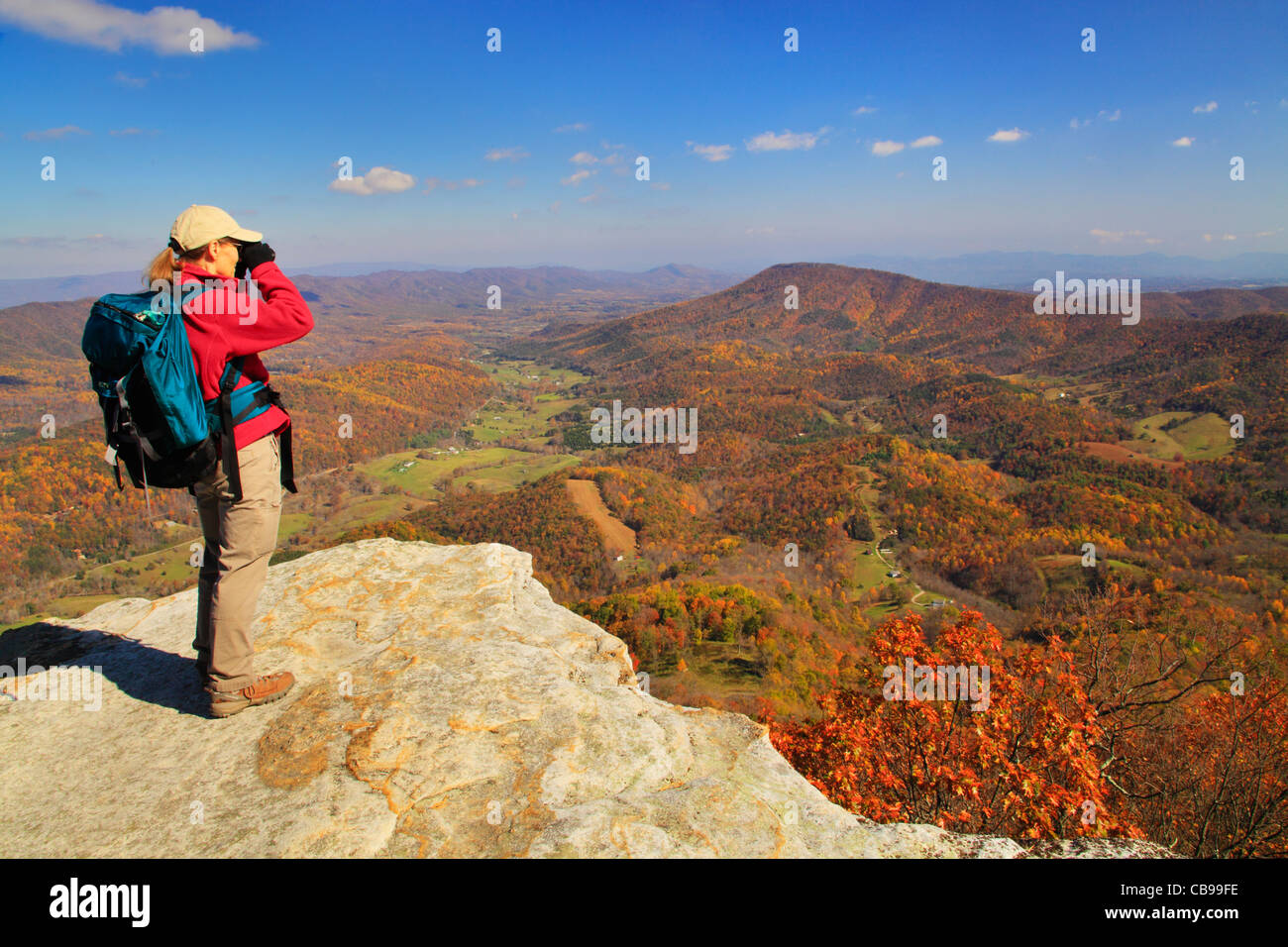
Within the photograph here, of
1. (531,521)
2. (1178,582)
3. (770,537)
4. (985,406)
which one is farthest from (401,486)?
(985,406)

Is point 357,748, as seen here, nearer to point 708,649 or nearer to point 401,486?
point 708,649

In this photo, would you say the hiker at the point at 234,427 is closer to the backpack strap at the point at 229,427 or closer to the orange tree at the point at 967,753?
the backpack strap at the point at 229,427

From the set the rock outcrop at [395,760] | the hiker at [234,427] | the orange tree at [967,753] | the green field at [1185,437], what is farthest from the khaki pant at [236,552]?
the green field at [1185,437]

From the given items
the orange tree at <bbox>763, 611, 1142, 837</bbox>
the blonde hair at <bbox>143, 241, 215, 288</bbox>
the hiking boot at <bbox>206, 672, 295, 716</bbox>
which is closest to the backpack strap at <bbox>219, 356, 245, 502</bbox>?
the blonde hair at <bbox>143, 241, 215, 288</bbox>

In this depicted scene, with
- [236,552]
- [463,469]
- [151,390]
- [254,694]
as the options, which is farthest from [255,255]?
[463,469]

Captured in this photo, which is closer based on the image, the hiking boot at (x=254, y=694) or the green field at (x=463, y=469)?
the hiking boot at (x=254, y=694)
